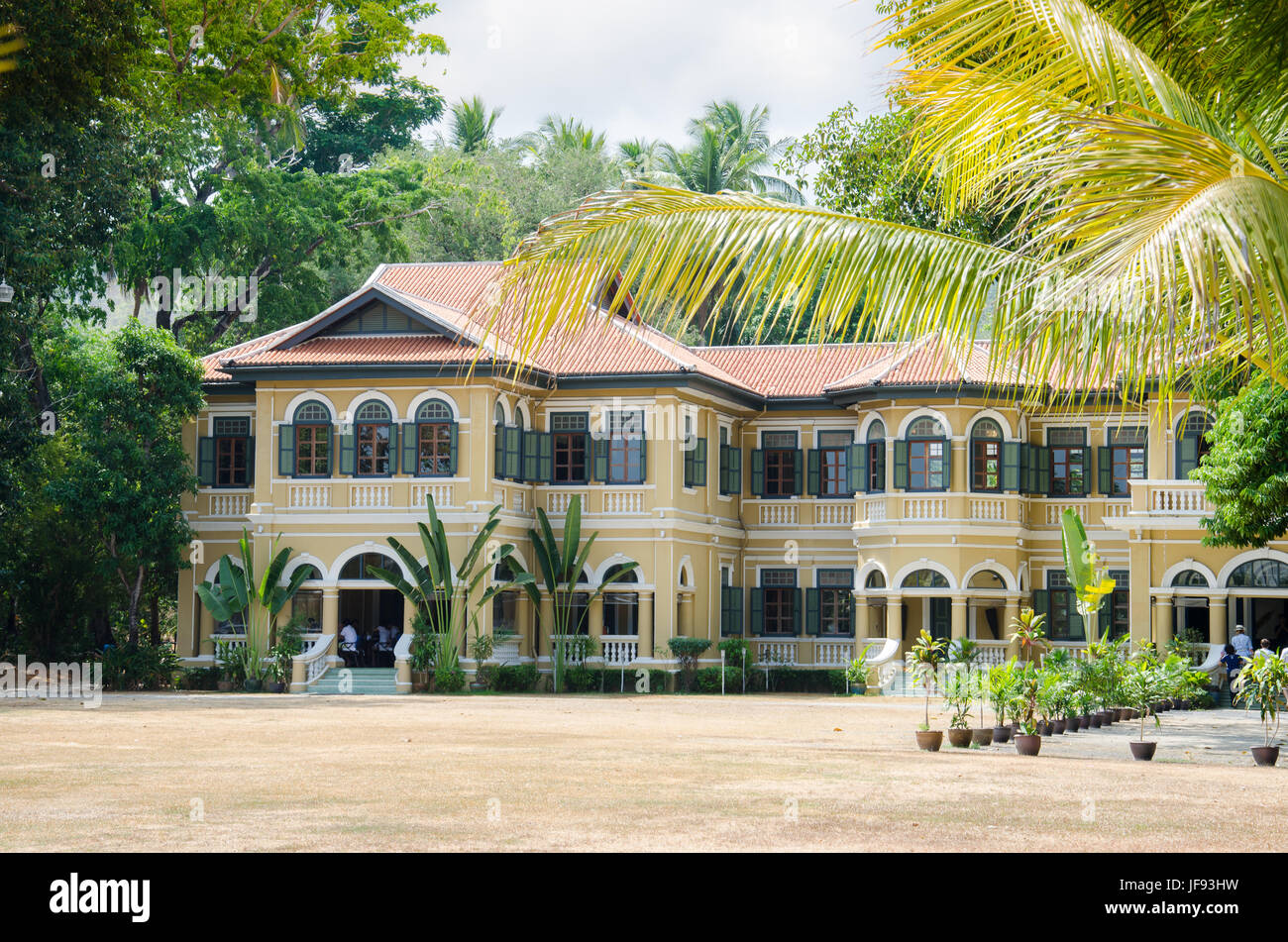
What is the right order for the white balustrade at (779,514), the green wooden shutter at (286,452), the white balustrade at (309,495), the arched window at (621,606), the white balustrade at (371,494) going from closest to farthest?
the white balustrade at (371,494) < the white balustrade at (309,495) < the green wooden shutter at (286,452) < the arched window at (621,606) < the white balustrade at (779,514)

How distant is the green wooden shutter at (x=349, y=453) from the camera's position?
101ft

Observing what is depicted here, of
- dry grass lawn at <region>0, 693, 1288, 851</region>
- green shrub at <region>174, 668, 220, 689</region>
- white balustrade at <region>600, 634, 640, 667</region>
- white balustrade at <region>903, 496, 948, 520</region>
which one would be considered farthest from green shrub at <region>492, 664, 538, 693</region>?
dry grass lawn at <region>0, 693, 1288, 851</region>

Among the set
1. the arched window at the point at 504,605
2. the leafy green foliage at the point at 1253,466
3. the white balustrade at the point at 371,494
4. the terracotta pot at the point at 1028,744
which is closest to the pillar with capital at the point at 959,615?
the arched window at the point at 504,605

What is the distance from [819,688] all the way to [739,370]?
286 inches

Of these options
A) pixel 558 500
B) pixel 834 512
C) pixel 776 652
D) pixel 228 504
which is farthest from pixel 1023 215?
pixel 228 504

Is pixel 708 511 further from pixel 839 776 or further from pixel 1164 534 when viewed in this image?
pixel 839 776

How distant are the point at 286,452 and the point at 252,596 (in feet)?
9.08

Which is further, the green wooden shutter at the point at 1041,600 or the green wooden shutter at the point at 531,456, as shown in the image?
the green wooden shutter at the point at 1041,600

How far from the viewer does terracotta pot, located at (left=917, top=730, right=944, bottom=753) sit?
1645 centimetres

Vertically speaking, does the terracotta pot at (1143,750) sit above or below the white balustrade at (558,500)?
below

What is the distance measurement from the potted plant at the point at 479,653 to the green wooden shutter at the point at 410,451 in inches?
126

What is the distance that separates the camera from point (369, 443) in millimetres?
30812

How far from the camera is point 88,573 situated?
3294 centimetres

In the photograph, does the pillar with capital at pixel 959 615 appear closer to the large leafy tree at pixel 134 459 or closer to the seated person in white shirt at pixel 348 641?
the seated person in white shirt at pixel 348 641
